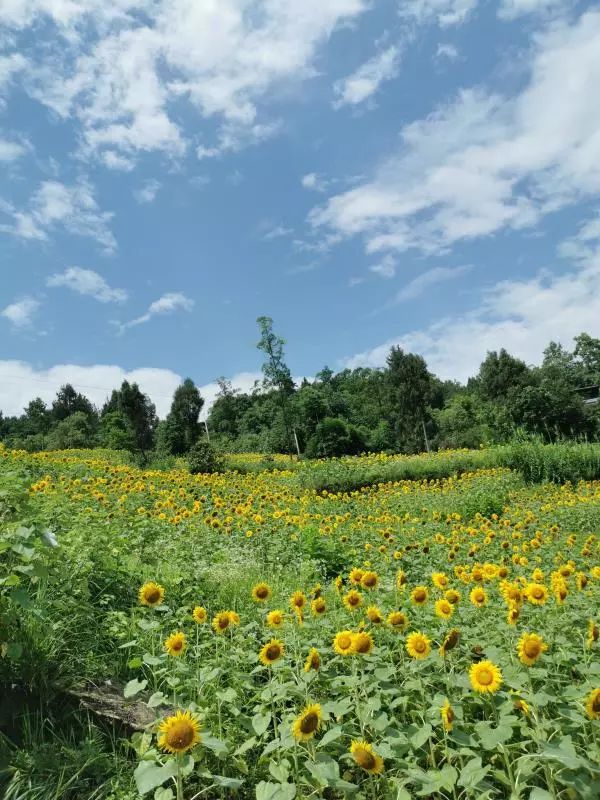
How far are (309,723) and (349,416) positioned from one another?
3739cm

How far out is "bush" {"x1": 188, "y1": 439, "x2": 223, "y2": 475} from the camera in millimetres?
14328

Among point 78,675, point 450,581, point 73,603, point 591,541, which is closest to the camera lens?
point 78,675

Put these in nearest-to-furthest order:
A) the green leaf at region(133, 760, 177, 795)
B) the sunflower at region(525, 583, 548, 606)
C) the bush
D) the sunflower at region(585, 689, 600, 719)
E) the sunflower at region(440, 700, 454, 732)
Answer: the green leaf at region(133, 760, 177, 795), the sunflower at region(585, 689, 600, 719), the sunflower at region(440, 700, 454, 732), the sunflower at region(525, 583, 548, 606), the bush

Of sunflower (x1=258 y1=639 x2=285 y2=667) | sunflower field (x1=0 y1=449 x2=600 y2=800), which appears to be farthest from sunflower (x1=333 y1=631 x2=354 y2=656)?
sunflower (x1=258 y1=639 x2=285 y2=667)

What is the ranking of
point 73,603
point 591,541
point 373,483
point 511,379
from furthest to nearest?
point 511,379
point 373,483
point 591,541
point 73,603

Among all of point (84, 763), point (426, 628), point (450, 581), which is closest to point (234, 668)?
point (84, 763)

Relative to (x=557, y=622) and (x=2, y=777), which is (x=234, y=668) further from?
(x=557, y=622)

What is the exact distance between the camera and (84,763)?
199cm

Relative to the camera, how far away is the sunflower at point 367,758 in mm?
1597

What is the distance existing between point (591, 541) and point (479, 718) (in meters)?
3.79

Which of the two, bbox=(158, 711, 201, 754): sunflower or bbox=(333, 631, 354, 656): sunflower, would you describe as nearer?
bbox=(158, 711, 201, 754): sunflower

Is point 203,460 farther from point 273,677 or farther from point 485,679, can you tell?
point 485,679

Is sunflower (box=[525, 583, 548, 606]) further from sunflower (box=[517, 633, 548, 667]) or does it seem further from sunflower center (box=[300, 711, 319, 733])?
sunflower center (box=[300, 711, 319, 733])

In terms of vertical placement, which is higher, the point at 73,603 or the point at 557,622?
the point at 73,603
